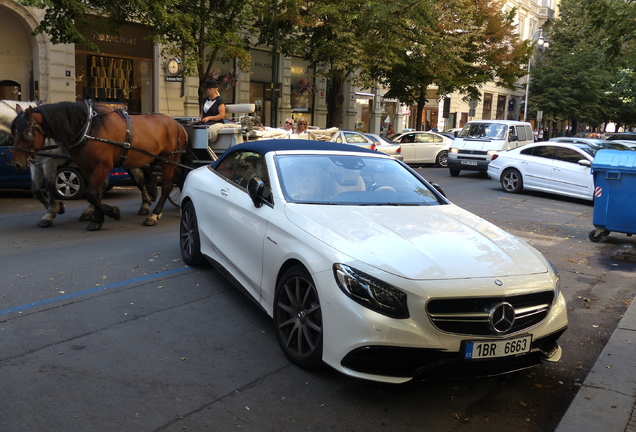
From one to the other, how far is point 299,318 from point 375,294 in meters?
0.79

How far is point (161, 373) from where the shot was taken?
14.4ft

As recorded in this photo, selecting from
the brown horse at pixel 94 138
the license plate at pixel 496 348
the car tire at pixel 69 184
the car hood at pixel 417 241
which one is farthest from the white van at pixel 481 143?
the license plate at pixel 496 348

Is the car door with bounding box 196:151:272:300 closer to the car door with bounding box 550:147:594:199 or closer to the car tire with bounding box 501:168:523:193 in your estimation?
the car door with bounding box 550:147:594:199

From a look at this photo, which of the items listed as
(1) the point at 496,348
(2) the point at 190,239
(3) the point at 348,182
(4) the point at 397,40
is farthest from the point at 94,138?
(4) the point at 397,40

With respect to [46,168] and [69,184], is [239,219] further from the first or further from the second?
[69,184]

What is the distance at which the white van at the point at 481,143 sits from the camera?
21.8 m

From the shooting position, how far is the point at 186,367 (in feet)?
14.8

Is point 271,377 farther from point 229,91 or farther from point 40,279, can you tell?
point 229,91

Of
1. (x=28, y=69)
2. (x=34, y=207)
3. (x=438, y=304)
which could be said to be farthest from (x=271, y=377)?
(x=28, y=69)

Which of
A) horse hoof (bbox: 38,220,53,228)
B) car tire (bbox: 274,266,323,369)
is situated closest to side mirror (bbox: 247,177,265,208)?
car tire (bbox: 274,266,323,369)

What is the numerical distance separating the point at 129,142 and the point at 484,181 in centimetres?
1453

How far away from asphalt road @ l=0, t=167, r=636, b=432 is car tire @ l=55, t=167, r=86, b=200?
5.13 m

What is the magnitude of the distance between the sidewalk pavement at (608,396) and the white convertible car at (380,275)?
0.36 meters

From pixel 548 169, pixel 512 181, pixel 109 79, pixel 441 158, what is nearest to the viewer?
pixel 548 169
